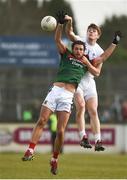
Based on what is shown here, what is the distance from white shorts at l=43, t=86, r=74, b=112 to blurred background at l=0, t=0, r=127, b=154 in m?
13.4

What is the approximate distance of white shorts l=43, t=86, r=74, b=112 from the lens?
812 inches

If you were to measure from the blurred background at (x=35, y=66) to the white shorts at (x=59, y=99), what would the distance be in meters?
13.4

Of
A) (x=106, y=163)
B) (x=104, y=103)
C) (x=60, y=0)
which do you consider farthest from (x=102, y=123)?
(x=60, y=0)

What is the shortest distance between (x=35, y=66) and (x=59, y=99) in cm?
2945

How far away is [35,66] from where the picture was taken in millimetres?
50094

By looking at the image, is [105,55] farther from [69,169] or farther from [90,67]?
[69,169]

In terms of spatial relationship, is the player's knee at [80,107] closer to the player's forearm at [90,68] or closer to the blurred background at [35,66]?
the player's forearm at [90,68]

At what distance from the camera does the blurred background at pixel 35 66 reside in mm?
42250

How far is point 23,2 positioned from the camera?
63.2 metres

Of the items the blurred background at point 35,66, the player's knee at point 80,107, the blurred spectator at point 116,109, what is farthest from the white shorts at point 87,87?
the blurred spectator at point 116,109

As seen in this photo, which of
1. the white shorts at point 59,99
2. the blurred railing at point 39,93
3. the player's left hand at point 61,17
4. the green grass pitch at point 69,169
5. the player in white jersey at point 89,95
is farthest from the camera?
the blurred railing at point 39,93

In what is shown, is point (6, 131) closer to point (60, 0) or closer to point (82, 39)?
point (82, 39)

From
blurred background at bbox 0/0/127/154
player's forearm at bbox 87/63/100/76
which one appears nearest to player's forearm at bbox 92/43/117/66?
player's forearm at bbox 87/63/100/76

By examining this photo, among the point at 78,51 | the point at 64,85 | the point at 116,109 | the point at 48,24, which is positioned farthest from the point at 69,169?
the point at 116,109
